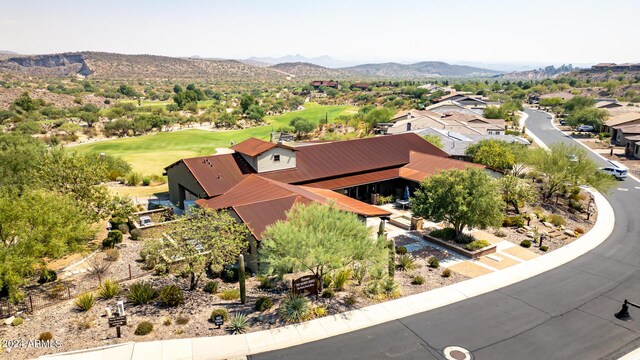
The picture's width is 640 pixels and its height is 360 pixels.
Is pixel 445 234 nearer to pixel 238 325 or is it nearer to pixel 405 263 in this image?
pixel 405 263

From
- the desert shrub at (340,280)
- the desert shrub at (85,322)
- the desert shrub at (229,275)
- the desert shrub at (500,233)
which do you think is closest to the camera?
the desert shrub at (85,322)

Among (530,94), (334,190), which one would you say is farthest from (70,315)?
(530,94)

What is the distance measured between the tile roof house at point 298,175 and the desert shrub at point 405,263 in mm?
4341

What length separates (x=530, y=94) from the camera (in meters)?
Result: 196

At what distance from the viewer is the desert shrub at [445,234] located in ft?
116

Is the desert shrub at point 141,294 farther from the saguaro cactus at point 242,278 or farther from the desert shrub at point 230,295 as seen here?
the saguaro cactus at point 242,278

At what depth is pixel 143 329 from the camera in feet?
69.1

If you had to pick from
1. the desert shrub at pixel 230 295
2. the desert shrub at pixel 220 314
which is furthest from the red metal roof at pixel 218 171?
the desert shrub at pixel 220 314

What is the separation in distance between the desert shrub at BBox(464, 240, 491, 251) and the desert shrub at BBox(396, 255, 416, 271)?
5.27 m

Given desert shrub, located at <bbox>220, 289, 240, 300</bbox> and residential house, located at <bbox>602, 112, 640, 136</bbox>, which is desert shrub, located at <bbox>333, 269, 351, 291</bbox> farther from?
residential house, located at <bbox>602, 112, 640, 136</bbox>

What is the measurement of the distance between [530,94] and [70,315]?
215 metres

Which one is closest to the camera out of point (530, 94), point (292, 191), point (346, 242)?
point (346, 242)

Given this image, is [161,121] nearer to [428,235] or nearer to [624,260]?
[428,235]

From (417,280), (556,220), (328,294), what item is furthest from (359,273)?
(556,220)
